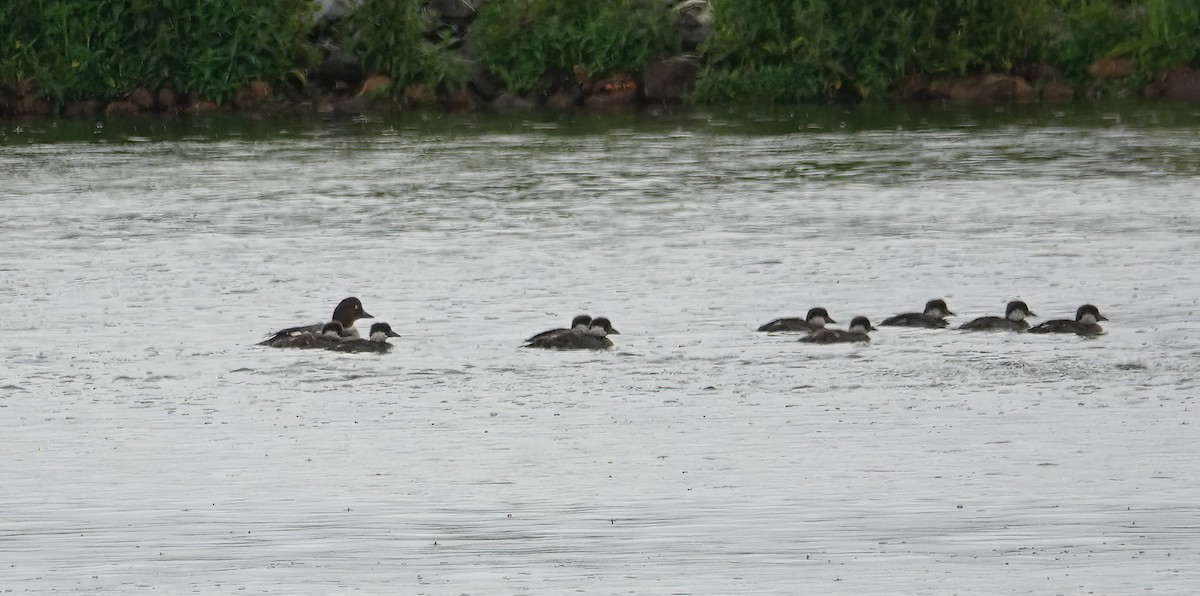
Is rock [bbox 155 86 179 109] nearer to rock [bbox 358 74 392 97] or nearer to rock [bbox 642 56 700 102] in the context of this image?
rock [bbox 358 74 392 97]

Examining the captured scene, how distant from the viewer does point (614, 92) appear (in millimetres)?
42656

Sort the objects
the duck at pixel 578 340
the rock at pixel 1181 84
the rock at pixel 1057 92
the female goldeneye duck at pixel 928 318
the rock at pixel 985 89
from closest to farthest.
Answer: the duck at pixel 578 340 → the female goldeneye duck at pixel 928 318 → the rock at pixel 1181 84 → the rock at pixel 1057 92 → the rock at pixel 985 89

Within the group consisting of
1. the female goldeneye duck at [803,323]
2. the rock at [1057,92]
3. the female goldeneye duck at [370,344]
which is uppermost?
the female goldeneye duck at [803,323]

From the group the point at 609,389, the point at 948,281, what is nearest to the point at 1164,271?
the point at 948,281

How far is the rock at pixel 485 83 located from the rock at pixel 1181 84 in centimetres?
1206

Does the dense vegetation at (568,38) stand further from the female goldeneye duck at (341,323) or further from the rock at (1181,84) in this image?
the female goldeneye duck at (341,323)

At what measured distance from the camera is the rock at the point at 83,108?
42.8 meters

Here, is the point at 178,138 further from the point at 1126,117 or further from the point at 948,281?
the point at 948,281

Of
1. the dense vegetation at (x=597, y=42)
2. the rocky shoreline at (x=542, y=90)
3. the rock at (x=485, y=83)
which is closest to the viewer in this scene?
the rocky shoreline at (x=542, y=90)

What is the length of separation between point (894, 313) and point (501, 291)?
2864 millimetres

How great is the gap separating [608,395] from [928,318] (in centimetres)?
271

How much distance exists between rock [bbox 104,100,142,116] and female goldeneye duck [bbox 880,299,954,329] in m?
30.4

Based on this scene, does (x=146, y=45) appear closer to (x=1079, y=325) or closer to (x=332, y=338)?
(x=332, y=338)

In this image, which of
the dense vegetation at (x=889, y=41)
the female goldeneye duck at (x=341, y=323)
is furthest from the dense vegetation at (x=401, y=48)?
the female goldeneye duck at (x=341, y=323)
